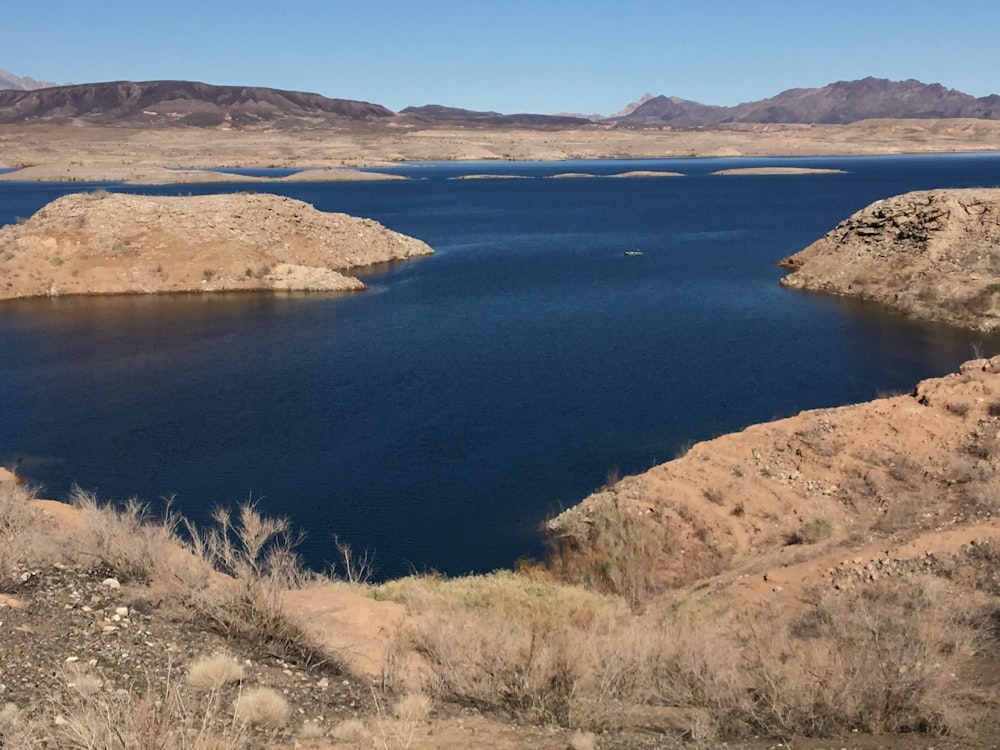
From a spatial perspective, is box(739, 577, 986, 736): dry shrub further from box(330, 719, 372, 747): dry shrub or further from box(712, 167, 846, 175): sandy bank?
box(712, 167, 846, 175): sandy bank

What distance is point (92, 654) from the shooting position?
33.3 ft

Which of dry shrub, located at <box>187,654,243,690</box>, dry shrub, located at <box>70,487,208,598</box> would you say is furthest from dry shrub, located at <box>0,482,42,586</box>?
dry shrub, located at <box>187,654,243,690</box>

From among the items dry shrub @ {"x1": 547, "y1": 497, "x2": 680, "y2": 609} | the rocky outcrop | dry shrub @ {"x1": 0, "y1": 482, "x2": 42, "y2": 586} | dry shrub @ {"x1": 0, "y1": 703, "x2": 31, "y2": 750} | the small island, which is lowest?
dry shrub @ {"x1": 547, "y1": 497, "x2": 680, "y2": 609}

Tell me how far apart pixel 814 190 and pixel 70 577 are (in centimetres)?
11618

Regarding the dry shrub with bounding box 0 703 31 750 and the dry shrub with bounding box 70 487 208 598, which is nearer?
the dry shrub with bounding box 0 703 31 750

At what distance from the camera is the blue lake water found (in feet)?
71.2

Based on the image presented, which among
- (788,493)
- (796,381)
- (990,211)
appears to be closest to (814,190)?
(990,211)

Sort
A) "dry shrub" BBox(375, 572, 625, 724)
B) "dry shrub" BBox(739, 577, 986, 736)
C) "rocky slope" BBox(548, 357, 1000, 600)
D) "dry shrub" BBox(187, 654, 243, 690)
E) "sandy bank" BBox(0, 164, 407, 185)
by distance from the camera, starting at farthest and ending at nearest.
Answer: "sandy bank" BBox(0, 164, 407, 185), "rocky slope" BBox(548, 357, 1000, 600), "dry shrub" BBox(375, 572, 625, 724), "dry shrub" BBox(187, 654, 243, 690), "dry shrub" BBox(739, 577, 986, 736)

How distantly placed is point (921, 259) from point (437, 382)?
30598 mm

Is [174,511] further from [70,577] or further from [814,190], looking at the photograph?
[814,190]

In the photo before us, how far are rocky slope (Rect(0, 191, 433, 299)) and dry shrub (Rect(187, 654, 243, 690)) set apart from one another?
42.5 meters

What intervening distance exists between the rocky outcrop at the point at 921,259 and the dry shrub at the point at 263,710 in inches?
1543

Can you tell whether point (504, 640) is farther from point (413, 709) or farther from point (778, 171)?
point (778, 171)

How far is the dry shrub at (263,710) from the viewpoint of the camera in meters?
8.88
